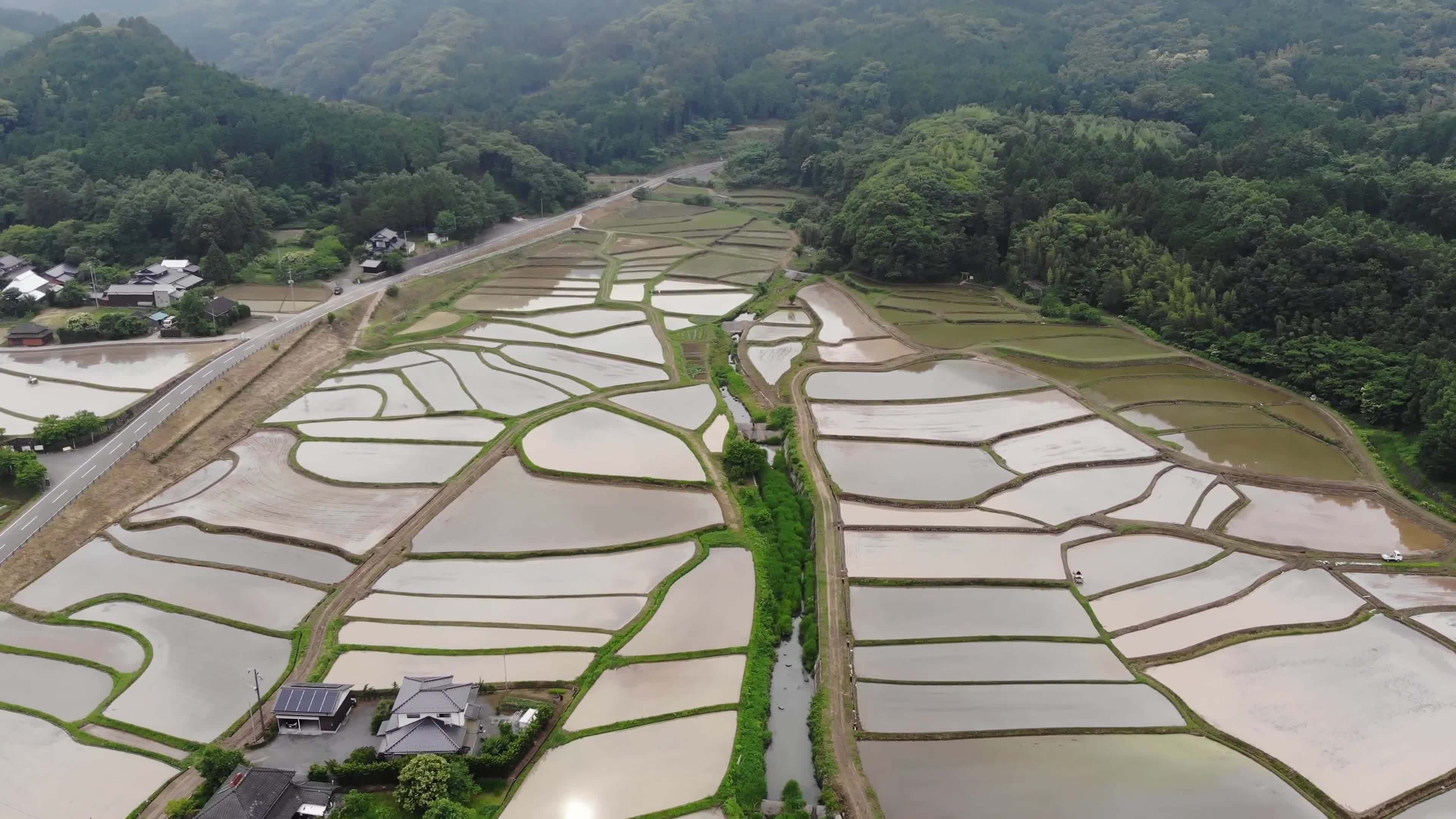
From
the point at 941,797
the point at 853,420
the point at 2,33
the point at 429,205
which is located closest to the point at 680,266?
the point at 429,205

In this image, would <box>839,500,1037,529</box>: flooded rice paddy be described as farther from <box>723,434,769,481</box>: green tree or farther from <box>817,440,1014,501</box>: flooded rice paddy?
<box>723,434,769,481</box>: green tree

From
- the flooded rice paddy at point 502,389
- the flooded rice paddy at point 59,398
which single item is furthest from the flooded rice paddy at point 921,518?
the flooded rice paddy at point 59,398

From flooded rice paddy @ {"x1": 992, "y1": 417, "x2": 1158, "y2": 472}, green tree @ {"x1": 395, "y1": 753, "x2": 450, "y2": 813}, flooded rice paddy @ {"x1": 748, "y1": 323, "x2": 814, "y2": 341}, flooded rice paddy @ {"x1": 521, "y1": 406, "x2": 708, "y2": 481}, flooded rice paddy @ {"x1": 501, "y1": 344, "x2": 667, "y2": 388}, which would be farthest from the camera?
flooded rice paddy @ {"x1": 748, "y1": 323, "x2": 814, "y2": 341}

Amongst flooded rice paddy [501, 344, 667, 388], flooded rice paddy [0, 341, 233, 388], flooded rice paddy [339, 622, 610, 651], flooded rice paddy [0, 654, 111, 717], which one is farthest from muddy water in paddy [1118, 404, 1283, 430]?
flooded rice paddy [0, 341, 233, 388]

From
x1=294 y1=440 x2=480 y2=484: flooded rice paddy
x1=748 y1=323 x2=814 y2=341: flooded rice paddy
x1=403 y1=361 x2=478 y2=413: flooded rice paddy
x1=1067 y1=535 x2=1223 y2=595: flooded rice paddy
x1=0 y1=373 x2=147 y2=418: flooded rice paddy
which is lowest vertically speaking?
x1=1067 y1=535 x2=1223 y2=595: flooded rice paddy

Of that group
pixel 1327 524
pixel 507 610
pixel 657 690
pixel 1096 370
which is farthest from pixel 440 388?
pixel 1327 524

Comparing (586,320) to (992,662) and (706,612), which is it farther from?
(992,662)
